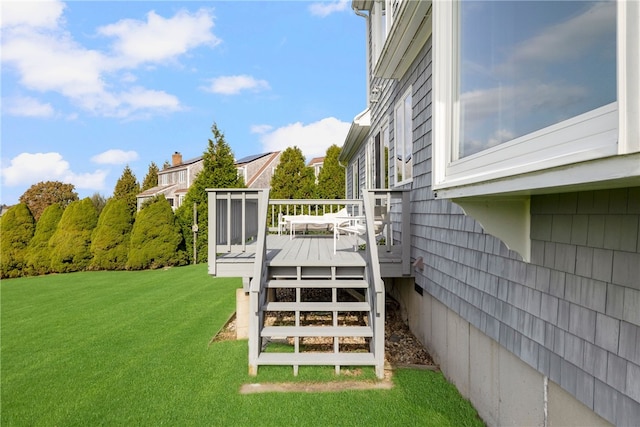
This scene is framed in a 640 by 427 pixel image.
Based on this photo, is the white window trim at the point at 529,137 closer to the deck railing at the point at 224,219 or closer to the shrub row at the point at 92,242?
the deck railing at the point at 224,219

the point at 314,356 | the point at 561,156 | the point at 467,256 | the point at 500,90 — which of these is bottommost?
the point at 314,356

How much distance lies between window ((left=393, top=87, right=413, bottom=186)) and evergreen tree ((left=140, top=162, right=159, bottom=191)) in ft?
119

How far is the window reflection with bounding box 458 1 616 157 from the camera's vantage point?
1.21 meters

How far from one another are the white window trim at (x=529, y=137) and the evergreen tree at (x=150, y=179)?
129 feet

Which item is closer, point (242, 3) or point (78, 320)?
point (78, 320)

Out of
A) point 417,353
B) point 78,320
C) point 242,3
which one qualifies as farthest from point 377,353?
point 242,3

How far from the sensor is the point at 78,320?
22.4ft

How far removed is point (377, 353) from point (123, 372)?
294cm

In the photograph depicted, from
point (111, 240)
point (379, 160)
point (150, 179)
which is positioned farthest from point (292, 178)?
point (150, 179)

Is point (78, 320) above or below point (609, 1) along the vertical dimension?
below

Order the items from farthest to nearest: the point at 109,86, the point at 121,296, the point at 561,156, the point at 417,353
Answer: the point at 109,86 → the point at 121,296 → the point at 417,353 → the point at 561,156

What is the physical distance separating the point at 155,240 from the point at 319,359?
12.1 metres

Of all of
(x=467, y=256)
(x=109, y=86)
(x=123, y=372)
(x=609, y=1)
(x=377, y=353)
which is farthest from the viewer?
(x=109, y=86)

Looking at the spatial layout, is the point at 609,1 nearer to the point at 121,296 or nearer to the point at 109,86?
the point at 121,296
